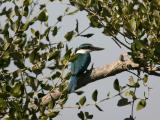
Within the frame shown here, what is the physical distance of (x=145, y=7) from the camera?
356 cm

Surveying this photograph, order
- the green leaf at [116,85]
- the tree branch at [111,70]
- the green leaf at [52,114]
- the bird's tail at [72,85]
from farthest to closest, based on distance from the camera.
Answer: the tree branch at [111,70], the bird's tail at [72,85], the green leaf at [116,85], the green leaf at [52,114]

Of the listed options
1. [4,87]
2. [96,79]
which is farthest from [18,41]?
[96,79]

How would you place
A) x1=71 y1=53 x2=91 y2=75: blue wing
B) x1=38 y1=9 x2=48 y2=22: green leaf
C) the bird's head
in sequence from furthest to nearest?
1. the bird's head
2. x1=71 y1=53 x2=91 y2=75: blue wing
3. x1=38 y1=9 x2=48 y2=22: green leaf

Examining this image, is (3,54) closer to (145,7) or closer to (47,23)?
(47,23)

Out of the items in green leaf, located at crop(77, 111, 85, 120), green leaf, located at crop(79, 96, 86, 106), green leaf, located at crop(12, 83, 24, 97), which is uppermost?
green leaf, located at crop(12, 83, 24, 97)

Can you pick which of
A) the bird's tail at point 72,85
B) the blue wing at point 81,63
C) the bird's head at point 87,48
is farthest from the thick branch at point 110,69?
the bird's head at point 87,48

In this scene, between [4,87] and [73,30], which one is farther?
[73,30]

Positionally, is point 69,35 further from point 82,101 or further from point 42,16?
point 82,101

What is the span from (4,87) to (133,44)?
1114mm

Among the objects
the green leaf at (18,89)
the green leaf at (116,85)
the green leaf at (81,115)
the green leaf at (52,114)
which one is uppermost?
the green leaf at (18,89)

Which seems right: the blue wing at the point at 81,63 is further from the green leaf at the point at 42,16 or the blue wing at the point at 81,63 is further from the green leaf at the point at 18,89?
the green leaf at the point at 18,89

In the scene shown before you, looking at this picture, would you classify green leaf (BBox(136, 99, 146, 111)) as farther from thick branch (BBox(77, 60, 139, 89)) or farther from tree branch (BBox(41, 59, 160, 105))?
thick branch (BBox(77, 60, 139, 89))

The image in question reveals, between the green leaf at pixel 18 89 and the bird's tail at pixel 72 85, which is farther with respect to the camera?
the bird's tail at pixel 72 85

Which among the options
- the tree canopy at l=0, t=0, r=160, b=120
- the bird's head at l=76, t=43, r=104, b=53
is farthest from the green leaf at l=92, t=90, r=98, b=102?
the bird's head at l=76, t=43, r=104, b=53
